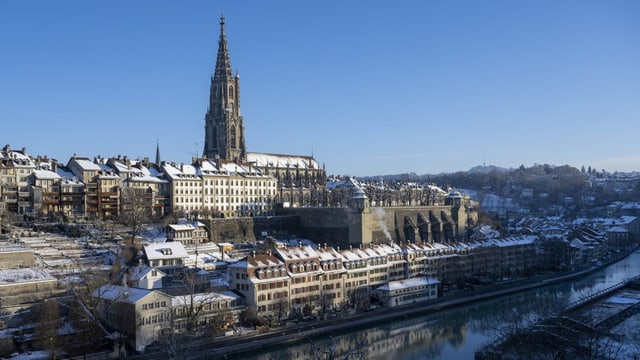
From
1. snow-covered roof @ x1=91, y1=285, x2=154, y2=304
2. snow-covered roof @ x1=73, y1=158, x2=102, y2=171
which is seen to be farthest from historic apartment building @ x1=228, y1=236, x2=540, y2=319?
snow-covered roof @ x1=73, y1=158, x2=102, y2=171

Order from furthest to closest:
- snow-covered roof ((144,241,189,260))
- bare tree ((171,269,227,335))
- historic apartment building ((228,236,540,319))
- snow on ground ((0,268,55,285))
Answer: snow-covered roof ((144,241,189,260)), historic apartment building ((228,236,540,319)), snow on ground ((0,268,55,285)), bare tree ((171,269,227,335))

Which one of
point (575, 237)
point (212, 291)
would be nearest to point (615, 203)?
point (575, 237)

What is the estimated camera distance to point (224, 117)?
212 feet

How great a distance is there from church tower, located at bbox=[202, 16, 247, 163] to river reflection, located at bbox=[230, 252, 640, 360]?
32909 millimetres

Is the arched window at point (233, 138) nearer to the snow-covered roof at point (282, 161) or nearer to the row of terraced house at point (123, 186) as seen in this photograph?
the snow-covered roof at point (282, 161)

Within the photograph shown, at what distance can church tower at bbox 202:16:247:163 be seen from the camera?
64375 millimetres

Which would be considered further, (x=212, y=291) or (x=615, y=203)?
(x=615, y=203)

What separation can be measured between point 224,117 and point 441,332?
3858 centimetres

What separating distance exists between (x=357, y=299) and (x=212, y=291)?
8.74m

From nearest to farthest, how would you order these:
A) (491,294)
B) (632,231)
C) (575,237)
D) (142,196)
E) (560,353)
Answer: (560,353), (491,294), (142,196), (575,237), (632,231)

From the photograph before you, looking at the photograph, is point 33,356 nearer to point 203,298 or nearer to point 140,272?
point 203,298

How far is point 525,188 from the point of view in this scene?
462ft

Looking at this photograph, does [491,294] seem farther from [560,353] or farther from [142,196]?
[142,196]

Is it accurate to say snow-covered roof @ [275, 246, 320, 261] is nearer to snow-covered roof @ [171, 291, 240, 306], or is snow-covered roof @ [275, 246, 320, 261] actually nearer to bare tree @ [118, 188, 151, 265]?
snow-covered roof @ [171, 291, 240, 306]
